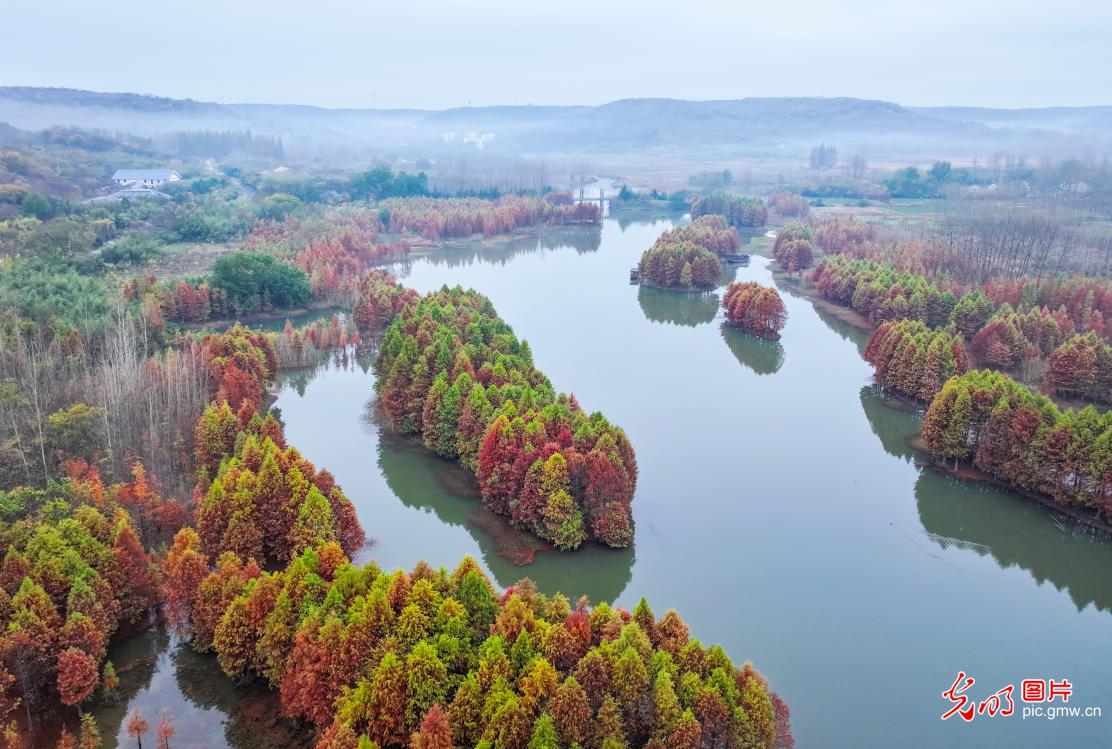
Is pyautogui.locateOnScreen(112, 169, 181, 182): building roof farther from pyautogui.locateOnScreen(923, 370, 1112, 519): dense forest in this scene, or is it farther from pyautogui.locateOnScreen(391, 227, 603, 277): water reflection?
pyautogui.locateOnScreen(923, 370, 1112, 519): dense forest

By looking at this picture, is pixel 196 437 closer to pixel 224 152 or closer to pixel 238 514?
pixel 238 514

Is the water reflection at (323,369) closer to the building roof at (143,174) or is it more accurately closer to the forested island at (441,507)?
the forested island at (441,507)

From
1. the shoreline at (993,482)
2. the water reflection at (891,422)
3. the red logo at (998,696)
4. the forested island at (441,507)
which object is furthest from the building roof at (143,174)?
the red logo at (998,696)

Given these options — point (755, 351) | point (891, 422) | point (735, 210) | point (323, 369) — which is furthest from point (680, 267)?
point (735, 210)

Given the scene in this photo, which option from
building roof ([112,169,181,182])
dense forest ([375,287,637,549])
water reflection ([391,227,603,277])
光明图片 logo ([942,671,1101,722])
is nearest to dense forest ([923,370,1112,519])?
光明图片 logo ([942,671,1101,722])

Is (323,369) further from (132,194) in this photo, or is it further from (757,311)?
(132,194)

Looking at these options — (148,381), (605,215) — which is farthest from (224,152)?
(148,381)
